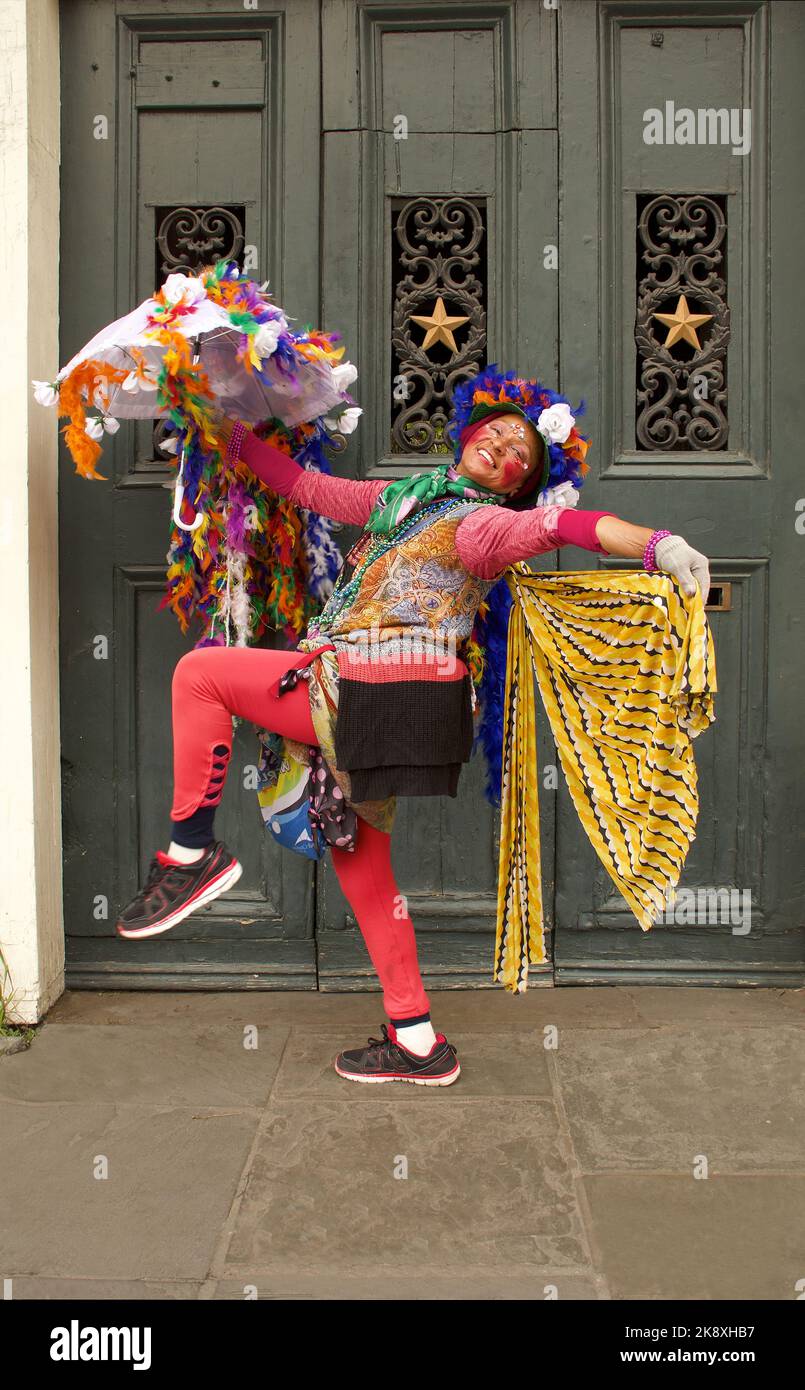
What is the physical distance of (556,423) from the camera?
120 inches

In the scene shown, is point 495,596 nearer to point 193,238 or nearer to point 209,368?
point 209,368

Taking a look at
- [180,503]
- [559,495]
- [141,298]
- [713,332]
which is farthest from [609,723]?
[141,298]

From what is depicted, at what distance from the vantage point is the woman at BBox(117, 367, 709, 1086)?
2.97 m

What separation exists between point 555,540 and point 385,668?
582mm

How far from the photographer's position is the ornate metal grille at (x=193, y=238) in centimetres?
392

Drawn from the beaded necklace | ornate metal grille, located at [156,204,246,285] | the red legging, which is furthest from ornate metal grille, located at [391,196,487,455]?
the red legging

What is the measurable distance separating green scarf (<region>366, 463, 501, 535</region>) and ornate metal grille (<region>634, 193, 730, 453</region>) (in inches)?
45.0

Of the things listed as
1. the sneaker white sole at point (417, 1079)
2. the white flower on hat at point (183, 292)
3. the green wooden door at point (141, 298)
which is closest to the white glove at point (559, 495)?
the white flower on hat at point (183, 292)

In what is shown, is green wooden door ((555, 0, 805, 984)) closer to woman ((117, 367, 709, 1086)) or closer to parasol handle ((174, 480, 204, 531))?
woman ((117, 367, 709, 1086))

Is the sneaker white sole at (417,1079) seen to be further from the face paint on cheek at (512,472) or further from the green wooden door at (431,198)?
the green wooden door at (431,198)

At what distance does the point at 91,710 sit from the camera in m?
4.02

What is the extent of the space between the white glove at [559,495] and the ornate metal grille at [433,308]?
2.91 ft
